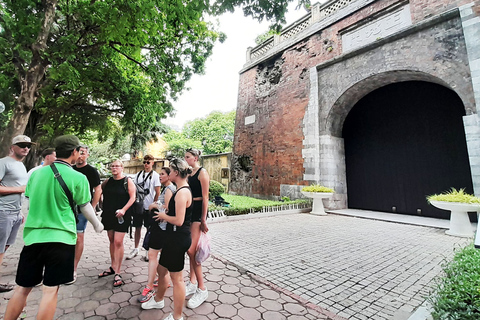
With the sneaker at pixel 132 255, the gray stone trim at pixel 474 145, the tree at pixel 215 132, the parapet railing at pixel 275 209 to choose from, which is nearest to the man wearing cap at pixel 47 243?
the sneaker at pixel 132 255

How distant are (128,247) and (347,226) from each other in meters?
5.96

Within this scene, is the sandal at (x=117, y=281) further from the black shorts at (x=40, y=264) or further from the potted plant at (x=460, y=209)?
Result: the potted plant at (x=460, y=209)

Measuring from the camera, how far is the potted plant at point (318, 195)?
8.48 metres

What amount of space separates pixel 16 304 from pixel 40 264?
36 cm

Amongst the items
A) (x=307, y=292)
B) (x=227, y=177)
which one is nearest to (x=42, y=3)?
(x=307, y=292)

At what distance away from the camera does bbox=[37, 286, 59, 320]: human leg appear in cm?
174

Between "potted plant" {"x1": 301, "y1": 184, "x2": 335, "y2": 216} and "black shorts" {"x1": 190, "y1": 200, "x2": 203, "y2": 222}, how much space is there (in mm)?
6746

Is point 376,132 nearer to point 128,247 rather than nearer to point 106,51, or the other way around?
point 128,247

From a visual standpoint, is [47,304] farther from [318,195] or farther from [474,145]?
[474,145]

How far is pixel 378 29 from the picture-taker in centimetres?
820

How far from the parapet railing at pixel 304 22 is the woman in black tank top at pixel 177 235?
1078cm

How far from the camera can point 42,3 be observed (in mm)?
5516

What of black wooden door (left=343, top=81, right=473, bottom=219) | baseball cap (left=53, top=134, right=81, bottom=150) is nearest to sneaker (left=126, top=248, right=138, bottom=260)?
baseball cap (left=53, top=134, right=81, bottom=150)

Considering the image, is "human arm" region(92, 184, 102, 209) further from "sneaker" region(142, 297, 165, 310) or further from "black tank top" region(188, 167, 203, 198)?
"sneaker" region(142, 297, 165, 310)
